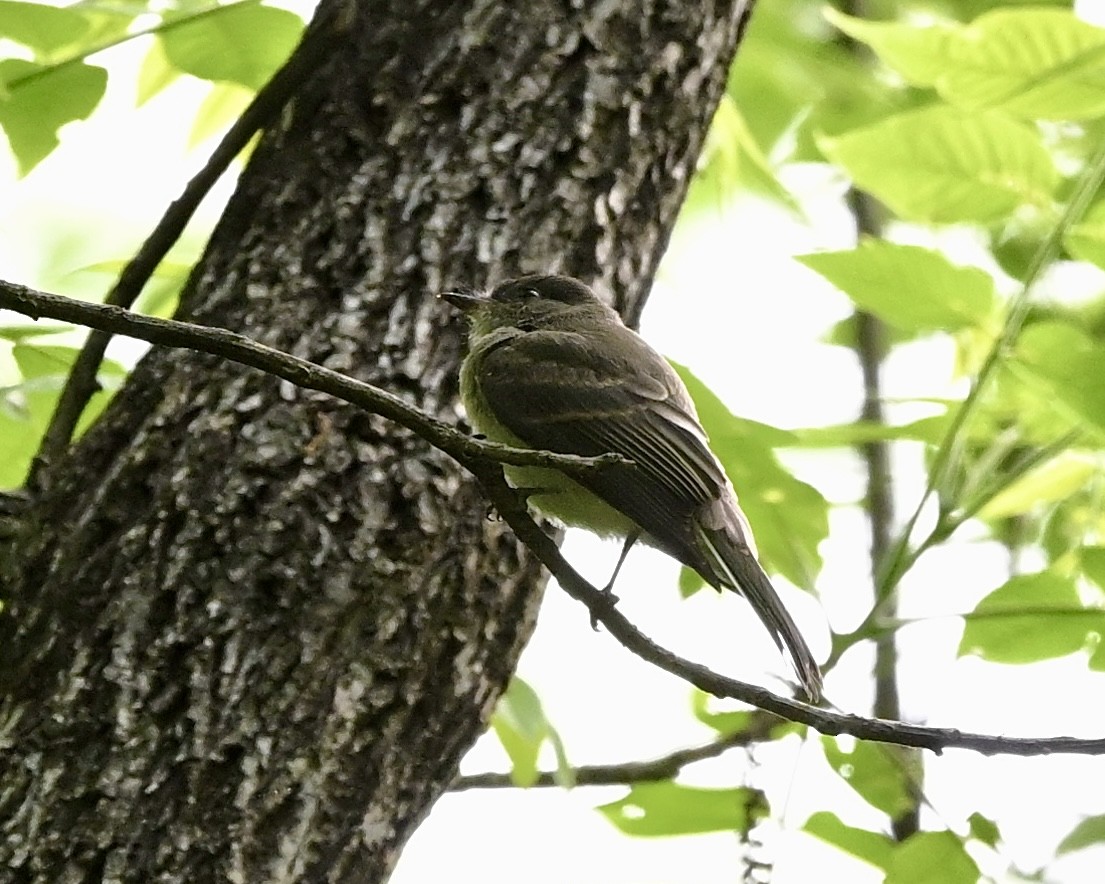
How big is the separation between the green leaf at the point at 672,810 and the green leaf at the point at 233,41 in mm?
1826

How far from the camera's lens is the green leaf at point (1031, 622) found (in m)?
3.01

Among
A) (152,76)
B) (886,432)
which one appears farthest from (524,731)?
(152,76)

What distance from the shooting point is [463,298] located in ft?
10.0

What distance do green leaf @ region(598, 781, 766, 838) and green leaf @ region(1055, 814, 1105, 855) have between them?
2.16 ft

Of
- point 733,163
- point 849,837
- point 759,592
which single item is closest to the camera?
point 759,592

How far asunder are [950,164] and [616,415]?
3.02ft

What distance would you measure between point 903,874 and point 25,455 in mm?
2097

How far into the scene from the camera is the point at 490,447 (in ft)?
6.71

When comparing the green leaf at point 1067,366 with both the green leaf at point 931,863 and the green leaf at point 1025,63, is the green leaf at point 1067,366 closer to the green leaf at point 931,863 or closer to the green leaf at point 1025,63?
the green leaf at point 1025,63

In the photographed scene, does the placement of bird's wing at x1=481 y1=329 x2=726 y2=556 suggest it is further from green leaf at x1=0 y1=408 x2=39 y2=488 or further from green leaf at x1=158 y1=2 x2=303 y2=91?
green leaf at x1=0 y1=408 x2=39 y2=488

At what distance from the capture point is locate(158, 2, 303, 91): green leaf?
318 cm

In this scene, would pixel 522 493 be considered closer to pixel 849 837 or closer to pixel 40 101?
pixel 849 837

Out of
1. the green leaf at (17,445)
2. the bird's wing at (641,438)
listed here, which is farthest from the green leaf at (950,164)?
the green leaf at (17,445)

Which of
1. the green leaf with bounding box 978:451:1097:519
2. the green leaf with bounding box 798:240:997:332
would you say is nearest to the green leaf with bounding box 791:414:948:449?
the green leaf with bounding box 798:240:997:332
